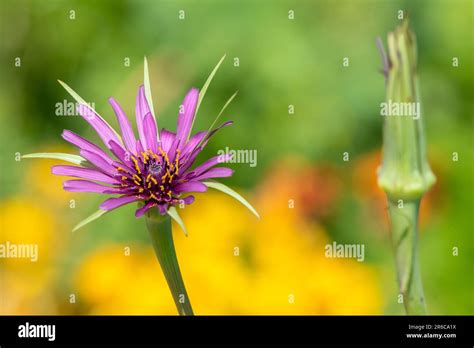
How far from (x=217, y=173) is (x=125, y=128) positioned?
0.24m

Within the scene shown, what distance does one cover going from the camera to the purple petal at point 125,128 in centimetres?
135

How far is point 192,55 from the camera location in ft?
13.1

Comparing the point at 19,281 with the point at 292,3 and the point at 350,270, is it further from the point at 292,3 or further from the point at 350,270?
the point at 292,3

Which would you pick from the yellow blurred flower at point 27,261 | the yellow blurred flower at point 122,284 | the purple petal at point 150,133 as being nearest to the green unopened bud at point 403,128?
the purple petal at point 150,133

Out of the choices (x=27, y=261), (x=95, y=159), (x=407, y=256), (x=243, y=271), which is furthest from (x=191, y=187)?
(x=27, y=261)

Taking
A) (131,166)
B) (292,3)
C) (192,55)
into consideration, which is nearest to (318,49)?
(292,3)

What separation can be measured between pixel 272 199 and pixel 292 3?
1.30 metres

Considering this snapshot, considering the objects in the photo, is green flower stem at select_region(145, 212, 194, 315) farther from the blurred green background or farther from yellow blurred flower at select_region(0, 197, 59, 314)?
yellow blurred flower at select_region(0, 197, 59, 314)

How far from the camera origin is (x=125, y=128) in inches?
53.9

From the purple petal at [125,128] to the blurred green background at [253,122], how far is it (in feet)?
6.02

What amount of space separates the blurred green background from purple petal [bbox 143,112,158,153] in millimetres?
1872

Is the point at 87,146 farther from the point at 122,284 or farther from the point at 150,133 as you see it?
the point at 122,284

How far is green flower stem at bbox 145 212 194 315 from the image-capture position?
121 centimetres

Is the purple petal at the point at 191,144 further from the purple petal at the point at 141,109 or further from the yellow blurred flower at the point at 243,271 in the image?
the yellow blurred flower at the point at 243,271
